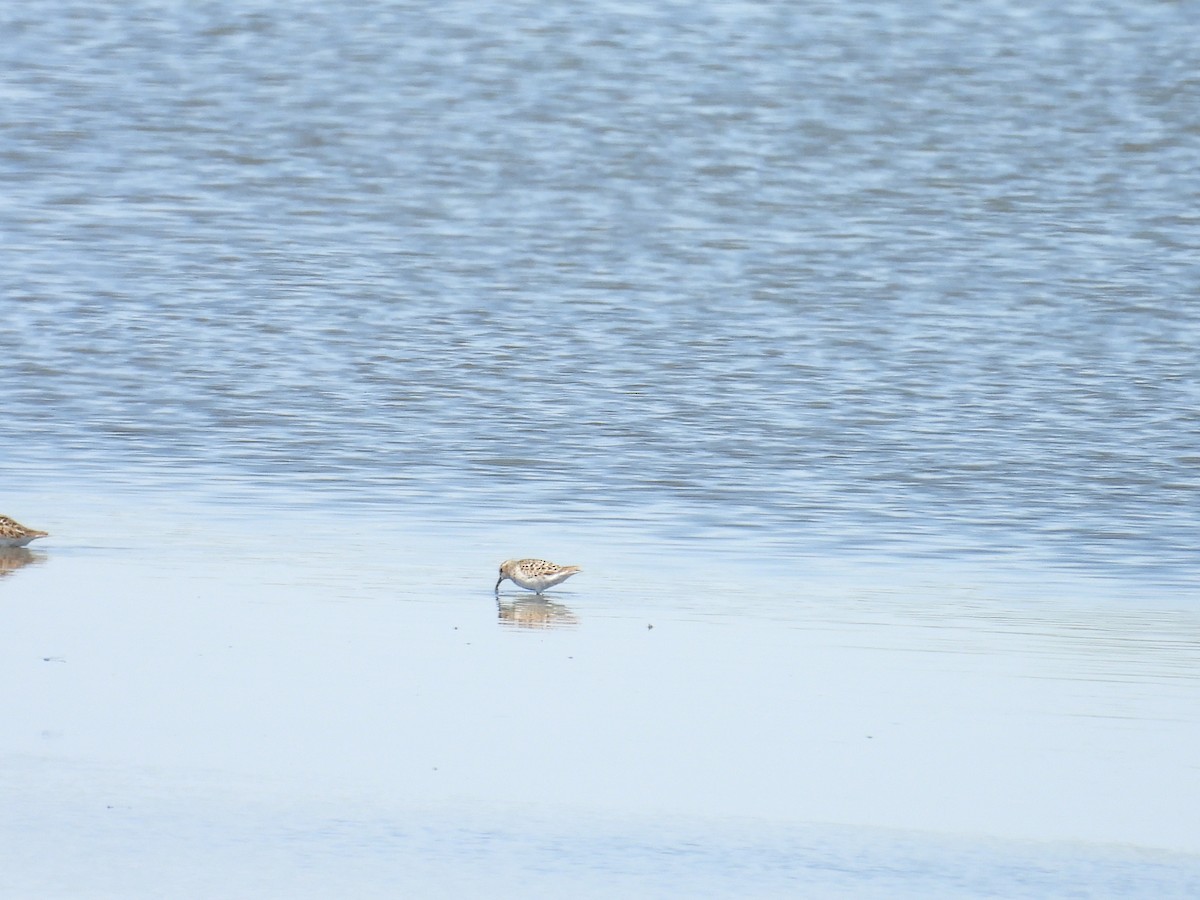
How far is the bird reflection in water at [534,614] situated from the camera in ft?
28.0

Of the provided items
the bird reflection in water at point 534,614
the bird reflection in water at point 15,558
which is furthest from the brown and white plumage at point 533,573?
the bird reflection in water at point 15,558

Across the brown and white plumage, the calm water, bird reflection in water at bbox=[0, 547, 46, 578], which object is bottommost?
the calm water

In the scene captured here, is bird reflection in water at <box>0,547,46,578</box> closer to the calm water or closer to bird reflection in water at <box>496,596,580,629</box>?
the calm water

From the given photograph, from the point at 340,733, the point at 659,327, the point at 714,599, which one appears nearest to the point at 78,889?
the point at 340,733

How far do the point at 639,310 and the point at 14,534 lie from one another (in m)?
7.89

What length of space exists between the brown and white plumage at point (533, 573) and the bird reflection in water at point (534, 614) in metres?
0.06

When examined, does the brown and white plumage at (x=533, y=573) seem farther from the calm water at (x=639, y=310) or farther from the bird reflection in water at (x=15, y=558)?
the bird reflection in water at (x=15, y=558)

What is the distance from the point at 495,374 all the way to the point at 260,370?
4.81 ft

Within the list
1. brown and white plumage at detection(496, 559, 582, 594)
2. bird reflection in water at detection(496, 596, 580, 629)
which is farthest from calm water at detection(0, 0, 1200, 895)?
brown and white plumage at detection(496, 559, 582, 594)

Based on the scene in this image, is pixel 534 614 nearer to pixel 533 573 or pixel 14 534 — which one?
pixel 533 573

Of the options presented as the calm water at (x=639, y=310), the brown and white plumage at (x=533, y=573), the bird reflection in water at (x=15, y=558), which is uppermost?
the brown and white plumage at (x=533, y=573)

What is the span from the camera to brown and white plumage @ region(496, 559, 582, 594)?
29.6ft

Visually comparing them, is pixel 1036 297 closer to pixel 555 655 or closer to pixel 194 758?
pixel 555 655

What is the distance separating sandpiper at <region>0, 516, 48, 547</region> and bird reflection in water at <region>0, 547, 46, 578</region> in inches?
1.0
